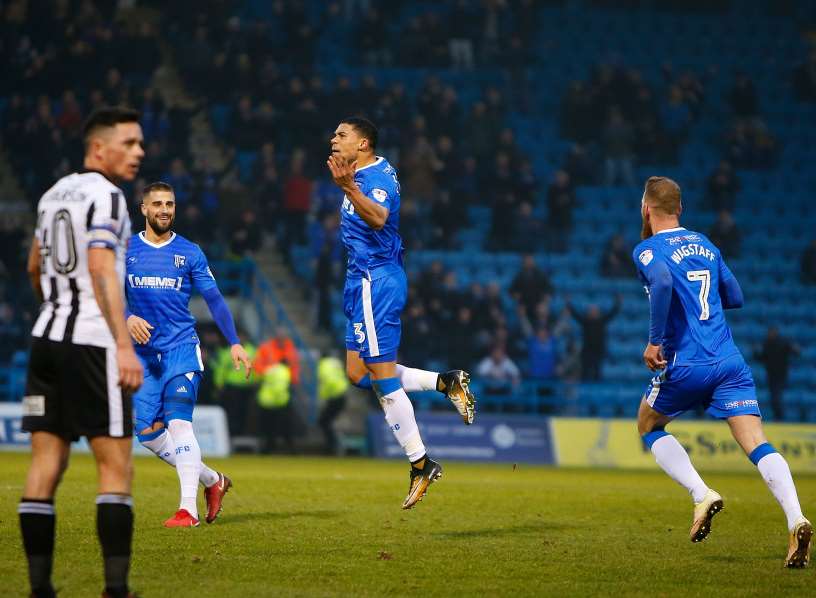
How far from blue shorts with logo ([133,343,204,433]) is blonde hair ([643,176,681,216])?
3.74m

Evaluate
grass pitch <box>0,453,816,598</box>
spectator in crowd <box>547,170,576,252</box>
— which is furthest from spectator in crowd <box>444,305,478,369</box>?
grass pitch <box>0,453,816,598</box>

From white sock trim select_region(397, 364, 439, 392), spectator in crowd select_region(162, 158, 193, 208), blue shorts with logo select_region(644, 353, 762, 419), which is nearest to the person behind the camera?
blue shorts with logo select_region(644, 353, 762, 419)

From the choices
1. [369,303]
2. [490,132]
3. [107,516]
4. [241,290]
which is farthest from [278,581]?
[490,132]

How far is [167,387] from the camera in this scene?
10.1 meters

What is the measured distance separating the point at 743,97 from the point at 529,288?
9.73 metres

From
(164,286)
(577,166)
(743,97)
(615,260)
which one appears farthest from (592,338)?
(164,286)

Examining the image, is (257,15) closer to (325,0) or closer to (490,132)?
(325,0)

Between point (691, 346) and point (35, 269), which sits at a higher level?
point (35, 269)

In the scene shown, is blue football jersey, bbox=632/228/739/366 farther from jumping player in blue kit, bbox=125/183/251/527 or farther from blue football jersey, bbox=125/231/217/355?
blue football jersey, bbox=125/231/217/355

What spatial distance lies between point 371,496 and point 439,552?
14.3 ft

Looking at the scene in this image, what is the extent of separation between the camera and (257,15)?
30.6m

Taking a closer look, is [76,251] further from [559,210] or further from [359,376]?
[559,210]

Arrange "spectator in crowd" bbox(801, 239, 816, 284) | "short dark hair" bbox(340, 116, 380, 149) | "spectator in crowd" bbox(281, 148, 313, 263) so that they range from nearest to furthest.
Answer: "short dark hair" bbox(340, 116, 380, 149), "spectator in crowd" bbox(281, 148, 313, 263), "spectator in crowd" bbox(801, 239, 816, 284)

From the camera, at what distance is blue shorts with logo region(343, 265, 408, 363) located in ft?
33.0
